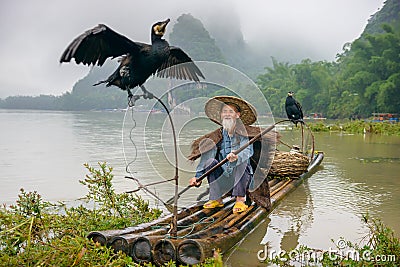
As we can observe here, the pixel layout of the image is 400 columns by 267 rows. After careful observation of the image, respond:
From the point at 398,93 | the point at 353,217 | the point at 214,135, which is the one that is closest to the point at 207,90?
the point at 214,135

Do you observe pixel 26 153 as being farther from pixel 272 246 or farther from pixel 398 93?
pixel 398 93

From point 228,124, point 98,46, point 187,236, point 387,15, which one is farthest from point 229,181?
point 387,15

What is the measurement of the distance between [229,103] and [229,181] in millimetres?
692

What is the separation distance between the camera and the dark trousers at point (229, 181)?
370cm

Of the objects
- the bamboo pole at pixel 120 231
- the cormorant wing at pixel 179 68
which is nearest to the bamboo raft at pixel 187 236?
the bamboo pole at pixel 120 231

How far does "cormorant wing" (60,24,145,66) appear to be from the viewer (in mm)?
2488

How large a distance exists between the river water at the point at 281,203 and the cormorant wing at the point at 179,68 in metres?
0.35

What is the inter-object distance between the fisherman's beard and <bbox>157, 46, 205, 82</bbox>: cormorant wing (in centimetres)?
53

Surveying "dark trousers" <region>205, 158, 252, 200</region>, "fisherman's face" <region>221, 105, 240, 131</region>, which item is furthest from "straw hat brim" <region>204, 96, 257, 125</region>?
"dark trousers" <region>205, 158, 252, 200</region>

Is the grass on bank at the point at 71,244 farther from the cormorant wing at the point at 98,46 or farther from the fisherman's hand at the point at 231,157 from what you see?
the cormorant wing at the point at 98,46

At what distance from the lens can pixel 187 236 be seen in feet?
9.74

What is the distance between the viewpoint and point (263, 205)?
398 cm

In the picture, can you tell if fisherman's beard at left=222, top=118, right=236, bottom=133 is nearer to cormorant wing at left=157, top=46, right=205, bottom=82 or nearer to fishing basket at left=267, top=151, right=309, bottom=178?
cormorant wing at left=157, top=46, right=205, bottom=82

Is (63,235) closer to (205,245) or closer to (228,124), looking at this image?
(205,245)
